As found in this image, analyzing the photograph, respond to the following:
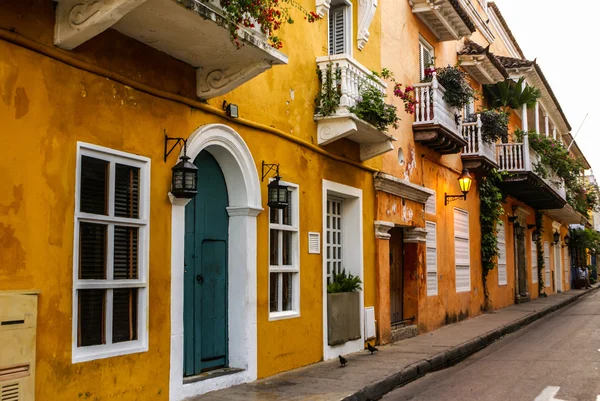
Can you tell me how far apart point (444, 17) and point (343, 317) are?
8276 millimetres

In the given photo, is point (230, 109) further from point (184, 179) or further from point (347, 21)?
point (347, 21)

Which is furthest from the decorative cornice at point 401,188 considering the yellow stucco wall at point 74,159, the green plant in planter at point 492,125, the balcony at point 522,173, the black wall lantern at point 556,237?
the black wall lantern at point 556,237

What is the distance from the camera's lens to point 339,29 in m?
11.4

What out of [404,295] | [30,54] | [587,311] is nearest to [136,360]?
[30,54]

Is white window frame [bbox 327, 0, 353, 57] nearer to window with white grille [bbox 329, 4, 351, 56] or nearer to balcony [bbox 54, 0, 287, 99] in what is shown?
window with white grille [bbox 329, 4, 351, 56]

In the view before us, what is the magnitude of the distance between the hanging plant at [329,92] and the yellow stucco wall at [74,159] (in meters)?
1.23

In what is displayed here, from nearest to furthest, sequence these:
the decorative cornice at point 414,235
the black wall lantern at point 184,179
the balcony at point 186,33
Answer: the balcony at point 186,33
the black wall lantern at point 184,179
the decorative cornice at point 414,235

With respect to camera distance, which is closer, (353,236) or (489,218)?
(353,236)

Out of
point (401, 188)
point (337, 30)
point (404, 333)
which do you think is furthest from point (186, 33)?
point (404, 333)

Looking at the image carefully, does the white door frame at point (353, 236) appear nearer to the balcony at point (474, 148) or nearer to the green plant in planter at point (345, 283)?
the green plant in planter at point (345, 283)

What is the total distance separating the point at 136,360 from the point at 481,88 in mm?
16982

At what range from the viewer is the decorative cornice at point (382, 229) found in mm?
12227

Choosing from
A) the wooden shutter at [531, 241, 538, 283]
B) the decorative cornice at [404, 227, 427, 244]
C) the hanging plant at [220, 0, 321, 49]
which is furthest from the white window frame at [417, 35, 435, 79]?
the wooden shutter at [531, 241, 538, 283]

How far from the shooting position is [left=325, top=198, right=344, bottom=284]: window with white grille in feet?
36.7
